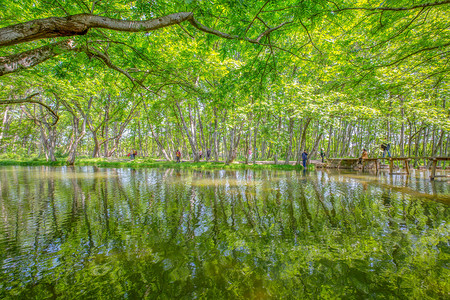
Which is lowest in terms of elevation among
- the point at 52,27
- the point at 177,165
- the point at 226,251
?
the point at 226,251

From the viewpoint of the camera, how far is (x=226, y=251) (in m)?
3.15

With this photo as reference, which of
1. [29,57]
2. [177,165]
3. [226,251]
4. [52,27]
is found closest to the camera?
→ [226,251]

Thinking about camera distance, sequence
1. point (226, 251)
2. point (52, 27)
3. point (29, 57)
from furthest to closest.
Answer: point (29, 57) → point (52, 27) → point (226, 251)

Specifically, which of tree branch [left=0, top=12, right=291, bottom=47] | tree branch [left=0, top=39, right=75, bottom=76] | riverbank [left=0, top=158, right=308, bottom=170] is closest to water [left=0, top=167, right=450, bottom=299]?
tree branch [left=0, top=39, right=75, bottom=76]

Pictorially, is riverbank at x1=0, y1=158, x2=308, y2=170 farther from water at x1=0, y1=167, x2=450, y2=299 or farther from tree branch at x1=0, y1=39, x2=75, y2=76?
tree branch at x1=0, y1=39, x2=75, y2=76

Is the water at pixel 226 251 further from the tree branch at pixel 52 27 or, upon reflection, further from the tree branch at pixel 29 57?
the tree branch at pixel 52 27

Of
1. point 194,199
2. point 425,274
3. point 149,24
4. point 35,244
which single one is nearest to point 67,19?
point 149,24

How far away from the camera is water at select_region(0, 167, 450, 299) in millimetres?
2312

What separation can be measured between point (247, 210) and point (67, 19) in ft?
17.6


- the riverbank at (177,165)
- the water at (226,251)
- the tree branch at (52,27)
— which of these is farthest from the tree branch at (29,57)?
the riverbank at (177,165)

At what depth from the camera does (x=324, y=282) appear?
2432 mm

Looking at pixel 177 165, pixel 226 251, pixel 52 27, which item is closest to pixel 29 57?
pixel 52 27

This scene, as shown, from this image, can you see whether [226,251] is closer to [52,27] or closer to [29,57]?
[52,27]

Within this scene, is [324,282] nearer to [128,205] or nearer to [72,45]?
[128,205]
